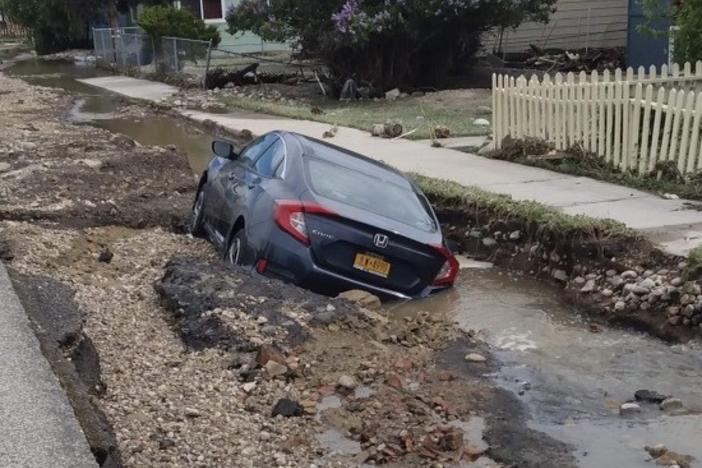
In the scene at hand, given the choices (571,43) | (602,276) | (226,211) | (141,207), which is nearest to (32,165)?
(141,207)

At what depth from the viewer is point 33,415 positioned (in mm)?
4711

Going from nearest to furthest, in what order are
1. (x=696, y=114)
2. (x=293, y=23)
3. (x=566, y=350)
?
(x=566, y=350) < (x=696, y=114) < (x=293, y=23)

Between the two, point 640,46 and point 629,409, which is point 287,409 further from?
point 640,46

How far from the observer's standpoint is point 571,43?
28.5m

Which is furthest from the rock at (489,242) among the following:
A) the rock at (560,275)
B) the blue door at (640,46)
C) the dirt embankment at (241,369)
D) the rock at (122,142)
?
the blue door at (640,46)

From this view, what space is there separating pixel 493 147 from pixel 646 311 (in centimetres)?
685

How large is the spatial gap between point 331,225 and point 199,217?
2937 mm

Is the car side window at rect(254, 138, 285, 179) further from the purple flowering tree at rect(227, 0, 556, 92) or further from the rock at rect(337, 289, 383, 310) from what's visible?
the purple flowering tree at rect(227, 0, 556, 92)

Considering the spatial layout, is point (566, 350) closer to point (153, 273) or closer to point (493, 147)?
point (153, 273)

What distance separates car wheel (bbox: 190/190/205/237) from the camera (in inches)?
434

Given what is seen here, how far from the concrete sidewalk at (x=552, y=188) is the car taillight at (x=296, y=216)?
10.1 feet

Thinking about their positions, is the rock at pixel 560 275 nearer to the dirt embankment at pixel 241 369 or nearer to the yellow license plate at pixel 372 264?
the dirt embankment at pixel 241 369

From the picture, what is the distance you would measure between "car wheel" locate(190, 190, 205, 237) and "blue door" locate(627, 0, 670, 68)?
13.6 meters

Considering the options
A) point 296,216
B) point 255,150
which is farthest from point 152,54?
point 296,216
